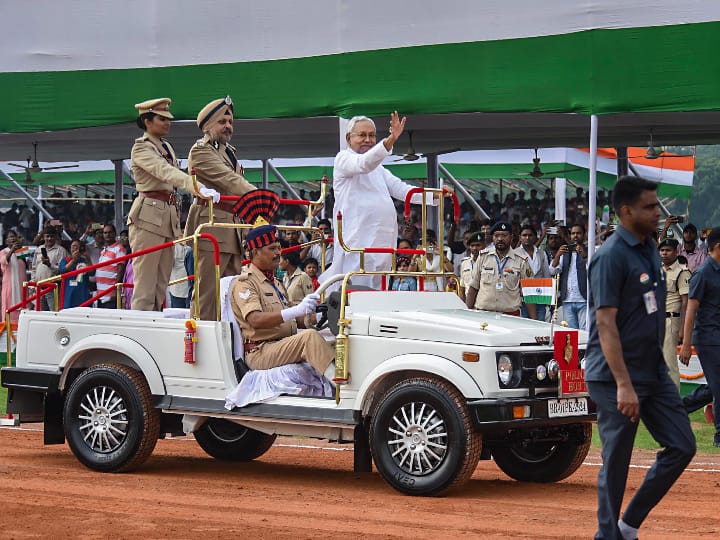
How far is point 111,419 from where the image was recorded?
1076 centimetres

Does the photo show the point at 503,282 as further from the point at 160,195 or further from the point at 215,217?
the point at 160,195

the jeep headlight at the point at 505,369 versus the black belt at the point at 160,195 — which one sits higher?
the black belt at the point at 160,195

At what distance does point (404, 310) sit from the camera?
10109mm

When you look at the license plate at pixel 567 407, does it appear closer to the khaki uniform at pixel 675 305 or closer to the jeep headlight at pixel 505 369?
the jeep headlight at pixel 505 369

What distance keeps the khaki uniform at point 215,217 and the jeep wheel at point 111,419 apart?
87 centimetres

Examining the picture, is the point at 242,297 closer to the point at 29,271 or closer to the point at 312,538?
the point at 312,538

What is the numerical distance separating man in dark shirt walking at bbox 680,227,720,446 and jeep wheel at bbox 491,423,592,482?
2.41m

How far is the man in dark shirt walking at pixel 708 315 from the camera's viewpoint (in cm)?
1207

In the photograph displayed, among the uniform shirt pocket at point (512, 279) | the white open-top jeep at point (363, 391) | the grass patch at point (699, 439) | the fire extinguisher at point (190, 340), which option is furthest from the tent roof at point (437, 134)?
the fire extinguisher at point (190, 340)

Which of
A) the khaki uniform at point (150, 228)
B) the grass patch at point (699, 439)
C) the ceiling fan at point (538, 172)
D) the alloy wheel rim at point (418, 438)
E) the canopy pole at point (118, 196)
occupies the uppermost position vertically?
the ceiling fan at point (538, 172)

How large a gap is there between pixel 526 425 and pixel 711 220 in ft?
178

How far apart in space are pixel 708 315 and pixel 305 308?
4.20 meters

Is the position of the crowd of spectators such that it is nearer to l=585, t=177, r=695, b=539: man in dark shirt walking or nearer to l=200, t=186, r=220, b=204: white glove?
l=200, t=186, r=220, b=204: white glove

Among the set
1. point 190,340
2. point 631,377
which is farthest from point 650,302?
point 190,340
